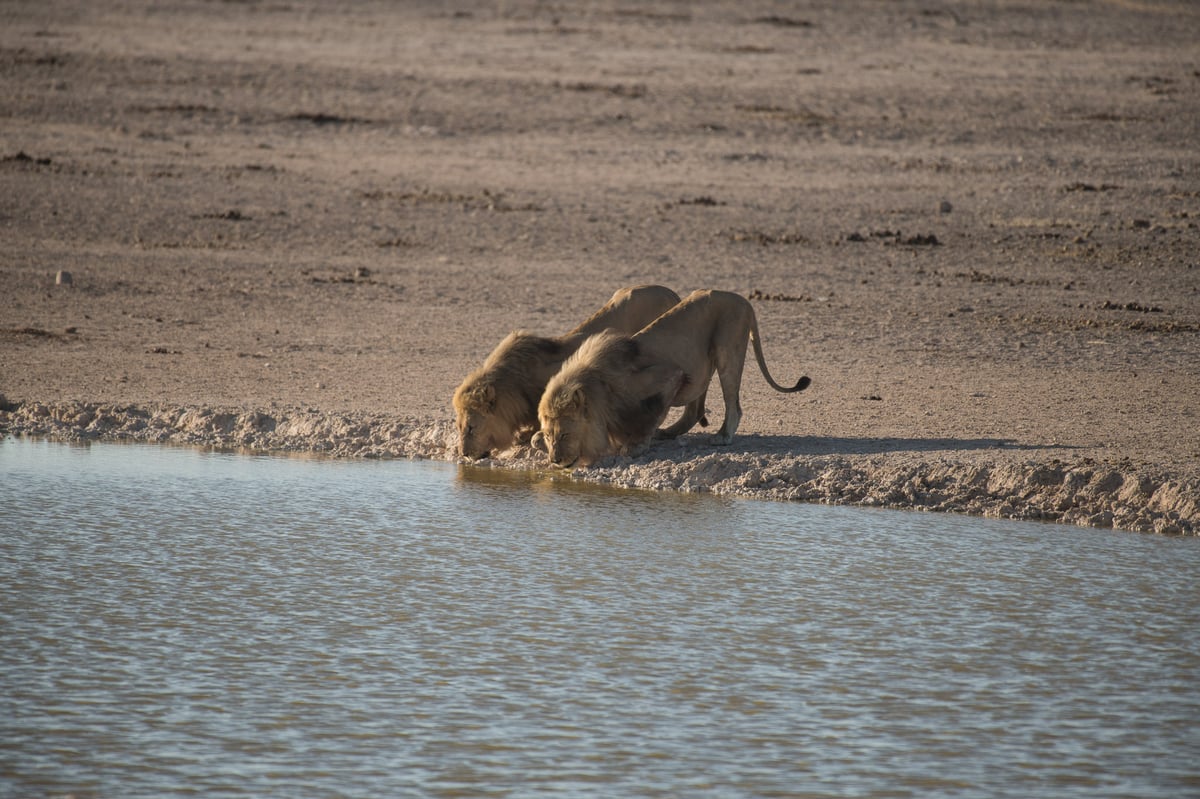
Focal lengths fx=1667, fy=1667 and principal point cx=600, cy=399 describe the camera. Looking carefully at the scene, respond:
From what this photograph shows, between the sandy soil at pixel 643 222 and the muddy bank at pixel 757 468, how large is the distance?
2 cm

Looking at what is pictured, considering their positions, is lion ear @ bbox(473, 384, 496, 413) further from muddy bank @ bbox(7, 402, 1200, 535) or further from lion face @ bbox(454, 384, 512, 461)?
muddy bank @ bbox(7, 402, 1200, 535)

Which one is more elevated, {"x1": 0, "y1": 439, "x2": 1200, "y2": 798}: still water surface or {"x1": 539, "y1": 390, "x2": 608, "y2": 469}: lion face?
{"x1": 539, "y1": 390, "x2": 608, "y2": 469}: lion face

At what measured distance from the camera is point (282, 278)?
14.9 m

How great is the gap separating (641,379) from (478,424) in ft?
3.15

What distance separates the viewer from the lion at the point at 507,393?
→ 9281 mm

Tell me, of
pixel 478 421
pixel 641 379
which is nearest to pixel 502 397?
pixel 478 421

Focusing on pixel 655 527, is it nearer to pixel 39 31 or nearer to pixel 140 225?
pixel 140 225

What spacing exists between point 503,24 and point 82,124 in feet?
26.2

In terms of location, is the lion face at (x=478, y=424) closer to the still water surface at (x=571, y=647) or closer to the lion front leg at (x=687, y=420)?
the still water surface at (x=571, y=647)

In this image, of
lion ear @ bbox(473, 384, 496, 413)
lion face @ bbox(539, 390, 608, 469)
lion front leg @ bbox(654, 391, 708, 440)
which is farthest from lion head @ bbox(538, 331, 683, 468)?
lion front leg @ bbox(654, 391, 708, 440)

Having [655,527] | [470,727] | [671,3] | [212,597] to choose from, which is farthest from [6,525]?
[671,3]

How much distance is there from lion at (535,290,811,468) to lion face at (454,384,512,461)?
0.27 meters

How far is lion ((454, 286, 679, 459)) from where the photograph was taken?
928 cm

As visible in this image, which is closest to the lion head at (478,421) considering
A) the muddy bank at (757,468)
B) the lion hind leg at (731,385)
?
the muddy bank at (757,468)
